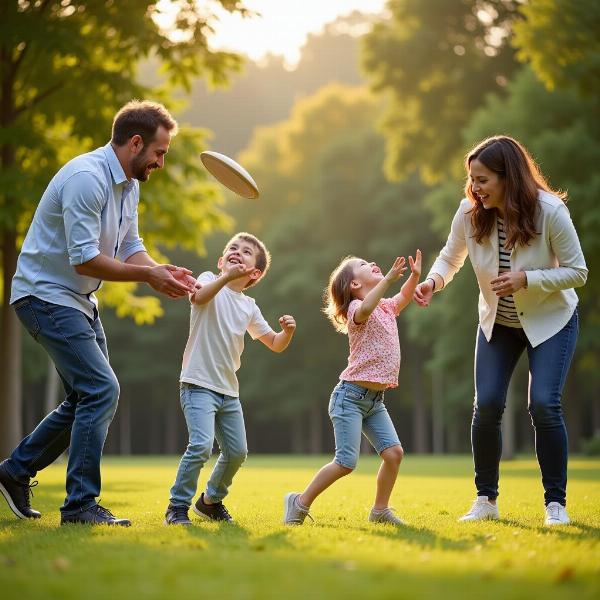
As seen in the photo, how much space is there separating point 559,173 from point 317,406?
912 inches

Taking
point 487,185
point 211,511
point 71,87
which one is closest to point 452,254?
point 487,185

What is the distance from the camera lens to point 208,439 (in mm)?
6562

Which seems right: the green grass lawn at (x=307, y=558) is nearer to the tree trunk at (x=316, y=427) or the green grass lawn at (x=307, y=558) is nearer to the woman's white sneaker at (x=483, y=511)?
the woman's white sneaker at (x=483, y=511)

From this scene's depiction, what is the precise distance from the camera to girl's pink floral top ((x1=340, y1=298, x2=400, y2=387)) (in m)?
6.83

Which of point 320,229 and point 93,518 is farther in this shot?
point 320,229

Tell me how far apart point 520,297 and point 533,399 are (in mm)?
705

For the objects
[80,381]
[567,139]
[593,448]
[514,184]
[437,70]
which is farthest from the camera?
[437,70]

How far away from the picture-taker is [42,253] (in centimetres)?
643

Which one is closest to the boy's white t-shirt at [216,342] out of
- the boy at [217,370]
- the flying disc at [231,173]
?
the boy at [217,370]

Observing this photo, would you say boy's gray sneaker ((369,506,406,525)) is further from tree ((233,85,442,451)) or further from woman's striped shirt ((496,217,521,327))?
tree ((233,85,442,451))

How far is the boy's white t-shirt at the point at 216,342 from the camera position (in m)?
6.72

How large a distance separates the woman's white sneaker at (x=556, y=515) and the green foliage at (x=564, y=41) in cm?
1244

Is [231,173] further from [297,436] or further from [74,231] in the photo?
[297,436]

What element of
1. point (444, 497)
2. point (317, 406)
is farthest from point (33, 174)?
point (317, 406)
